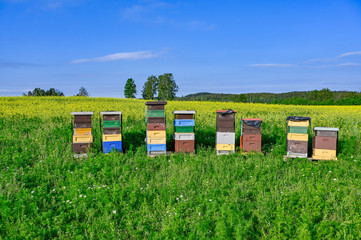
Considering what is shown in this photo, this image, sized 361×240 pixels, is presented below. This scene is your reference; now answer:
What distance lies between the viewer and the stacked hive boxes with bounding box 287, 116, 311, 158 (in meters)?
8.73

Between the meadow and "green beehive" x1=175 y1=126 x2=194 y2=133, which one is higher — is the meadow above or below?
below

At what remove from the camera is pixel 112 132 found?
29.9 ft

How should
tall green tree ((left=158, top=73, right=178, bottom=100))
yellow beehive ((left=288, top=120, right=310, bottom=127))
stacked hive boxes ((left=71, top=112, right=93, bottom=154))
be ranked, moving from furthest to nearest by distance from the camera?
tall green tree ((left=158, top=73, right=178, bottom=100)) → stacked hive boxes ((left=71, top=112, right=93, bottom=154)) → yellow beehive ((left=288, top=120, right=310, bottom=127))

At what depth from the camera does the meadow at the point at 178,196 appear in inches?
185

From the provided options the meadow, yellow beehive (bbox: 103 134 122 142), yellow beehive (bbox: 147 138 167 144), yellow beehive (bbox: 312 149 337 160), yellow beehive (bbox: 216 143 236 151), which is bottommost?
the meadow

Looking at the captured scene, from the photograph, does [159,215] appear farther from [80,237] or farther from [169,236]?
[80,237]

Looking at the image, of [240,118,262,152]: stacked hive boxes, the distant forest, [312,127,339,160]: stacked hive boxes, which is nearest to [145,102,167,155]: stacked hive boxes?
[240,118,262,152]: stacked hive boxes

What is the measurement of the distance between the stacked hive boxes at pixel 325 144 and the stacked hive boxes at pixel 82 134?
26.0 ft

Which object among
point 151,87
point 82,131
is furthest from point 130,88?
point 82,131

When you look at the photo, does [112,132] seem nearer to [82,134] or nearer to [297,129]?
[82,134]

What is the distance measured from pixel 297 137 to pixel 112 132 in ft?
21.3

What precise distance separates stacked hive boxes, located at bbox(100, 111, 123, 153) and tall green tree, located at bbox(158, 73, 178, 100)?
8419cm

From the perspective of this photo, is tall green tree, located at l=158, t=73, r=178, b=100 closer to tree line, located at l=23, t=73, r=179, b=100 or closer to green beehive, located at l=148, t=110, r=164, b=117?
tree line, located at l=23, t=73, r=179, b=100

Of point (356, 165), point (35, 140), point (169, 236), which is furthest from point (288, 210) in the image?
point (35, 140)
